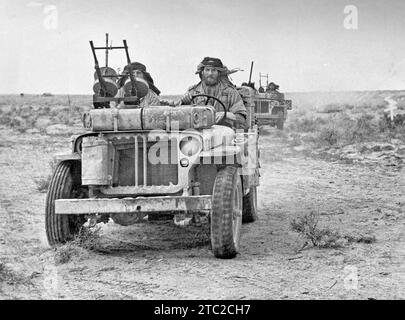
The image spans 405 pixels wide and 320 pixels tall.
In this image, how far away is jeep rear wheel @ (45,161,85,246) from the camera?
19.1 feet

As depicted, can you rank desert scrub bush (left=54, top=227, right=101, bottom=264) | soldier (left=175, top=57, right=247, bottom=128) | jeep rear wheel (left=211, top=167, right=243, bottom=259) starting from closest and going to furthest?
1. jeep rear wheel (left=211, top=167, right=243, bottom=259)
2. desert scrub bush (left=54, top=227, right=101, bottom=264)
3. soldier (left=175, top=57, right=247, bottom=128)

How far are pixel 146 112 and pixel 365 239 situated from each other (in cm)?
268

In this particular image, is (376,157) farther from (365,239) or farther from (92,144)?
(92,144)

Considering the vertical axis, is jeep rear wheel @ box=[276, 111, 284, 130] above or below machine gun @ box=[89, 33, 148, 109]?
below

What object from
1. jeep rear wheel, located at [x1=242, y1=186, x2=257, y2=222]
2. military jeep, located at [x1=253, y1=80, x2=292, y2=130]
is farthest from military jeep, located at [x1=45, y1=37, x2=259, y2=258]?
military jeep, located at [x1=253, y1=80, x2=292, y2=130]

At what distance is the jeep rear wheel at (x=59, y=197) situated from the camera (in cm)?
582

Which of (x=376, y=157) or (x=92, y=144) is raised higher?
(x=92, y=144)

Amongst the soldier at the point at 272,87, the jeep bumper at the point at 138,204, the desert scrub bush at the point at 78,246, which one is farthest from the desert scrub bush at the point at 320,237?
the soldier at the point at 272,87

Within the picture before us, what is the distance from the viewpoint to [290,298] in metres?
4.32

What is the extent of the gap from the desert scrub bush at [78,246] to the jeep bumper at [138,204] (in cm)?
40

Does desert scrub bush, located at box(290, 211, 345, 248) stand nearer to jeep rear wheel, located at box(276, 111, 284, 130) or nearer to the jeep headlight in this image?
the jeep headlight

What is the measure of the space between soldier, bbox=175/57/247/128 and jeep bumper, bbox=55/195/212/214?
2.68 metres

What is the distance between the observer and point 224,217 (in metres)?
5.28
